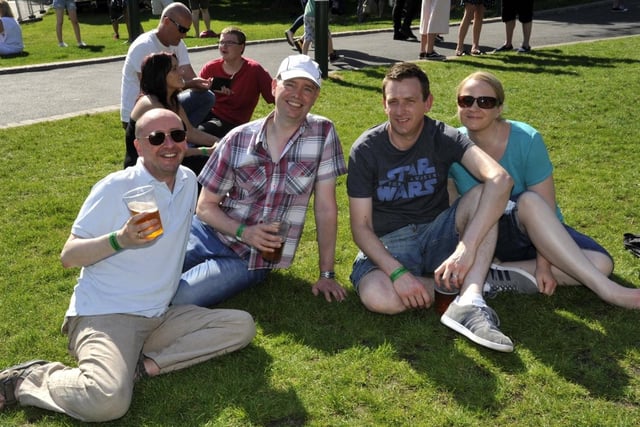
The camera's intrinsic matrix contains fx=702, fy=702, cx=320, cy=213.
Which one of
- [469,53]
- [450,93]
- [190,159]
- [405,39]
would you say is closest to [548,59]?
[469,53]

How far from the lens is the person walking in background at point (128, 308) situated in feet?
10.8

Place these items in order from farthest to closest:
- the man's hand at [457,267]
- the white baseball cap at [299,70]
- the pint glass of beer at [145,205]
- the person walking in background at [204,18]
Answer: the person walking in background at [204,18], the white baseball cap at [299,70], the man's hand at [457,267], the pint glass of beer at [145,205]

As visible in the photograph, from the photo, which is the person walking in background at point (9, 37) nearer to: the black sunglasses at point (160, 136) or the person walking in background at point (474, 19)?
the person walking in background at point (474, 19)

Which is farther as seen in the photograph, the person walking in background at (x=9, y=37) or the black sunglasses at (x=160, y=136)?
the person walking in background at (x=9, y=37)

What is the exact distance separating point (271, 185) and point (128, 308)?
1231 millimetres

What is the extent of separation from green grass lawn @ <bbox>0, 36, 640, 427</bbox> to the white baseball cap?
1441mm

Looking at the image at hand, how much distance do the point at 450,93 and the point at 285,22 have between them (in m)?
13.7

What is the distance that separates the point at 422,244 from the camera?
4477 millimetres

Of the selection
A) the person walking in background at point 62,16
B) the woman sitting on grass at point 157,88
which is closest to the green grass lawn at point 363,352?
the woman sitting on grass at point 157,88

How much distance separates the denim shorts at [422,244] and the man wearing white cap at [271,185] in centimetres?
35

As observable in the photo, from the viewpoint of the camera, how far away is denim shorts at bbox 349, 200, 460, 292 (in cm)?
438

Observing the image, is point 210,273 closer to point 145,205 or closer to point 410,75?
point 145,205

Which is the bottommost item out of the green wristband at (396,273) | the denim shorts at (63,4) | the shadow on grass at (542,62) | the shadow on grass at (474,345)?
the shadow on grass at (474,345)

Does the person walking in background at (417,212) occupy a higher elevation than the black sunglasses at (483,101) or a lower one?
lower
